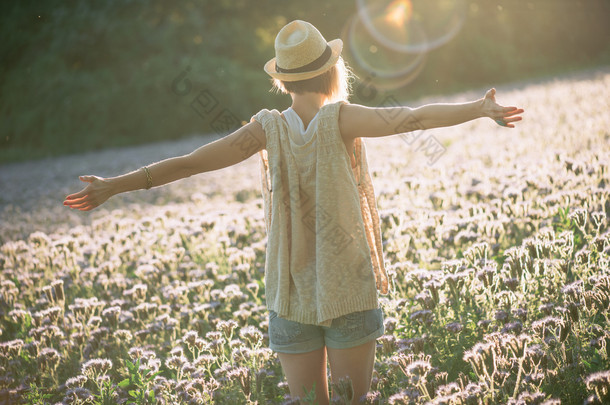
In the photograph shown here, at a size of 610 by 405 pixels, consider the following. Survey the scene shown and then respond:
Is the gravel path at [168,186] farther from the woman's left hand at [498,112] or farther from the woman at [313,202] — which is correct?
the woman's left hand at [498,112]

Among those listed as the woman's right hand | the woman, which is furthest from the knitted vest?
the woman's right hand

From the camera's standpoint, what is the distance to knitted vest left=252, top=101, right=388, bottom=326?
3.46 m

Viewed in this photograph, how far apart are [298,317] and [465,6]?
47.7 meters

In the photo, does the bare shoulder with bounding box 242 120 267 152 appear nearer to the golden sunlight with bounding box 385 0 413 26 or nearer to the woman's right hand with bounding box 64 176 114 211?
the woman's right hand with bounding box 64 176 114 211

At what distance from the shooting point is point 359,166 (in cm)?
375

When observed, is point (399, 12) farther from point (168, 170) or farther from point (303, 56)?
point (168, 170)

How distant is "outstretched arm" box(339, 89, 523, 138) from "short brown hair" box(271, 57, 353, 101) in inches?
11.3

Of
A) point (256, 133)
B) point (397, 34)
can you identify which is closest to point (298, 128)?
point (256, 133)

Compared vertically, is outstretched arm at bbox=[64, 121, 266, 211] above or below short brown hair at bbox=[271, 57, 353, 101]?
below

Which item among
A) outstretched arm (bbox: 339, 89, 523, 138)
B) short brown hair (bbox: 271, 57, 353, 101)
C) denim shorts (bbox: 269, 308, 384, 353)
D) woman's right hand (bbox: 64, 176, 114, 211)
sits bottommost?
denim shorts (bbox: 269, 308, 384, 353)

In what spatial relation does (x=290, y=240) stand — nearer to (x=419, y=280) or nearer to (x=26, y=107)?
(x=419, y=280)

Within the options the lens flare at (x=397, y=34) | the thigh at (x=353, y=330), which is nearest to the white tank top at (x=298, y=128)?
the thigh at (x=353, y=330)

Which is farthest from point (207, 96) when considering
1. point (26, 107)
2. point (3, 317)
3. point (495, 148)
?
point (3, 317)

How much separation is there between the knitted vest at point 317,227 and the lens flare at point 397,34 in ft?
132
